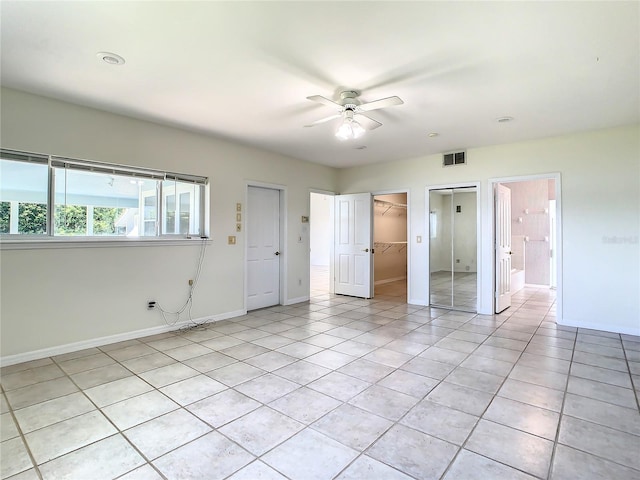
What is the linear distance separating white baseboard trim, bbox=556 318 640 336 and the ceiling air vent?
Answer: 277 cm

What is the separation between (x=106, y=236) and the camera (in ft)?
12.8

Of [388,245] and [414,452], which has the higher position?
[388,245]

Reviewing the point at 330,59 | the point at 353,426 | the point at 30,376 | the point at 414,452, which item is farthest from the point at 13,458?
the point at 330,59

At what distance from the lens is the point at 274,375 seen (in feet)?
9.86

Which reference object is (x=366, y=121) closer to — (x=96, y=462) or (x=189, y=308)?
(x=189, y=308)

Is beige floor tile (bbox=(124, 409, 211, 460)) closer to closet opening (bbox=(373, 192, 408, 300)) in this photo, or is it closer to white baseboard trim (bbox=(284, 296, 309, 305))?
white baseboard trim (bbox=(284, 296, 309, 305))

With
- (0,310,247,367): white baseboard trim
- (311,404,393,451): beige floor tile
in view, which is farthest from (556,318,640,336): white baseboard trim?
(0,310,247,367): white baseboard trim

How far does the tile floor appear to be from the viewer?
6.10 ft

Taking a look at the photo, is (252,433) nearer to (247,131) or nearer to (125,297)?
(125,297)

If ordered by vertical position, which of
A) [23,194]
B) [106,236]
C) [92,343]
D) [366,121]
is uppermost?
[366,121]

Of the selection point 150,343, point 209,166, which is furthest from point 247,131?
point 150,343

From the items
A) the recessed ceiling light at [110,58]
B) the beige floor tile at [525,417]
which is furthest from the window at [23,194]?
the beige floor tile at [525,417]

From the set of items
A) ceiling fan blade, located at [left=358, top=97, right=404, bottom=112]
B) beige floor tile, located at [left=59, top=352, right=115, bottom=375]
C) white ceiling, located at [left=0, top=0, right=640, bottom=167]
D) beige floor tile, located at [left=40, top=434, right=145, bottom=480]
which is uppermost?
white ceiling, located at [left=0, top=0, right=640, bottom=167]

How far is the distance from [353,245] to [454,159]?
2486 mm
